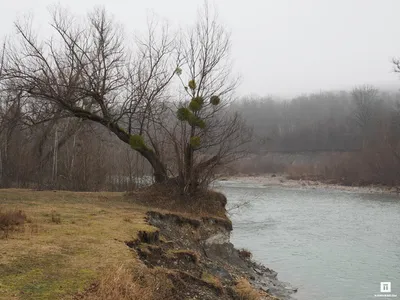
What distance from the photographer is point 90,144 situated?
26.3 m

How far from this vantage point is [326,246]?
1647 cm

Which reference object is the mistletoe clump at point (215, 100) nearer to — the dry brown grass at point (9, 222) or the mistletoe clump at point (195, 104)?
the mistletoe clump at point (195, 104)

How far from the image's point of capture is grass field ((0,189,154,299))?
506cm

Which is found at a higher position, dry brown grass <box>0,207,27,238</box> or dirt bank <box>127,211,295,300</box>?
dry brown grass <box>0,207,27,238</box>

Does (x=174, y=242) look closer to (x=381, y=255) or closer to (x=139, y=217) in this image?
(x=139, y=217)

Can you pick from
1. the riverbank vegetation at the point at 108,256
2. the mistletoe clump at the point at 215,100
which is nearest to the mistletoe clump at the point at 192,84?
the mistletoe clump at the point at 215,100

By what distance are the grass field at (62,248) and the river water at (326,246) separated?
503 cm

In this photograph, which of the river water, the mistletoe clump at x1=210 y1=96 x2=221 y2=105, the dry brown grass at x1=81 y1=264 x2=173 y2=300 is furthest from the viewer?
the mistletoe clump at x1=210 y1=96 x2=221 y2=105

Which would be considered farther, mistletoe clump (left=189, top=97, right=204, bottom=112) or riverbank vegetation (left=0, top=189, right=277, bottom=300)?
mistletoe clump (left=189, top=97, right=204, bottom=112)

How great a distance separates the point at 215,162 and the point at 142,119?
3815 millimetres

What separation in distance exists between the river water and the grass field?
5.03 m

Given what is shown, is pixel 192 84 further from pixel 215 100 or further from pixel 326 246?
pixel 326 246

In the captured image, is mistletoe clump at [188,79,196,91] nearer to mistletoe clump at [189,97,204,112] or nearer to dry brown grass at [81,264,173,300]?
mistletoe clump at [189,97,204,112]

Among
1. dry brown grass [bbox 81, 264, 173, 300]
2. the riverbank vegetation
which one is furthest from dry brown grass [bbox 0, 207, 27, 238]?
dry brown grass [bbox 81, 264, 173, 300]
